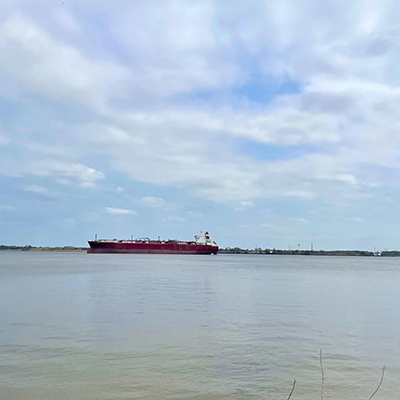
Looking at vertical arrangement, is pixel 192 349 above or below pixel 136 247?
below

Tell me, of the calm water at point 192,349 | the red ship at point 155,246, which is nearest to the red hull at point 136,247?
the red ship at point 155,246

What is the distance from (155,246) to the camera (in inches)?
5610

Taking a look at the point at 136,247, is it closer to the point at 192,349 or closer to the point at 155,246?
the point at 155,246

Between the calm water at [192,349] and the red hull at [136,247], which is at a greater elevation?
the red hull at [136,247]

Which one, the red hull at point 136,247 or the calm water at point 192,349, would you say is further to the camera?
the red hull at point 136,247

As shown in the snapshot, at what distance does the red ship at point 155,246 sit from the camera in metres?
139

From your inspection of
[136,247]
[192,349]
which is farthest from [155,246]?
[192,349]

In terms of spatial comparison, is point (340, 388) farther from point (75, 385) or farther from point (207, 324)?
point (207, 324)

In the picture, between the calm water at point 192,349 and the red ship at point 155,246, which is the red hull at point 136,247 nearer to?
the red ship at point 155,246

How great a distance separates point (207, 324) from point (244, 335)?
8.38 ft

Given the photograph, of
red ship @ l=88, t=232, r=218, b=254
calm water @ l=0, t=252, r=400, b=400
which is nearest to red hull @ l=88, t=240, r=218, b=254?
red ship @ l=88, t=232, r=218, b=254

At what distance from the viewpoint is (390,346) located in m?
15.0

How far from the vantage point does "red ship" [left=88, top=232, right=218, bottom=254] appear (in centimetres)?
13862

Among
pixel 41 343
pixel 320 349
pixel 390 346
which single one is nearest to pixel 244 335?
pixel 320 349
